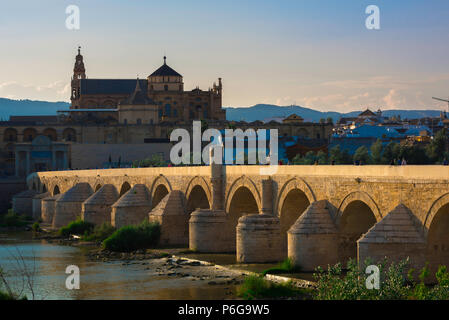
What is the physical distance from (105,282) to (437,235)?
12915 mm

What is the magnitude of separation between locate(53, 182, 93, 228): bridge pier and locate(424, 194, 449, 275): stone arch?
1438 inches

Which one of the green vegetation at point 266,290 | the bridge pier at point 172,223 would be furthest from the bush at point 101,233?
the green vegetation at point 266,290

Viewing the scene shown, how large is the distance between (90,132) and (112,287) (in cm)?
9043

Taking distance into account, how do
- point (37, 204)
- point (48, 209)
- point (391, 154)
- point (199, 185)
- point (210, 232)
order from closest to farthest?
point (210, 232), point (199, 185), point (48, 209), point (37, 204), point (391, 154)

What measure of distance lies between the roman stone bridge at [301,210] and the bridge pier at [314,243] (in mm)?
34

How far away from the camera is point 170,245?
44031 millimetres

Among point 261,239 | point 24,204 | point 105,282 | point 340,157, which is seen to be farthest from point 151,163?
point 105,282

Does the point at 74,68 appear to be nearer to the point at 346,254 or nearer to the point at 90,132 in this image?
the point at 90,132

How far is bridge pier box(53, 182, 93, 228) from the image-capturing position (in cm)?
6009

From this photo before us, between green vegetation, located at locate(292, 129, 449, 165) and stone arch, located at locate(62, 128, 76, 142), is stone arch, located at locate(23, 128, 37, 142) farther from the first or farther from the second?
green vegetation, located at locate(292, 129, 449, 165)

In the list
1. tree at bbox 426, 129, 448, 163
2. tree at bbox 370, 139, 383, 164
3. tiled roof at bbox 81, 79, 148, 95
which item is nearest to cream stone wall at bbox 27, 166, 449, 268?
tree at bbox 370, 139, 383, 164

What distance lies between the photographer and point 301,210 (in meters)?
36.2

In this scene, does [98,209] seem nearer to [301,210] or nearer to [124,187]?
[124,187]
